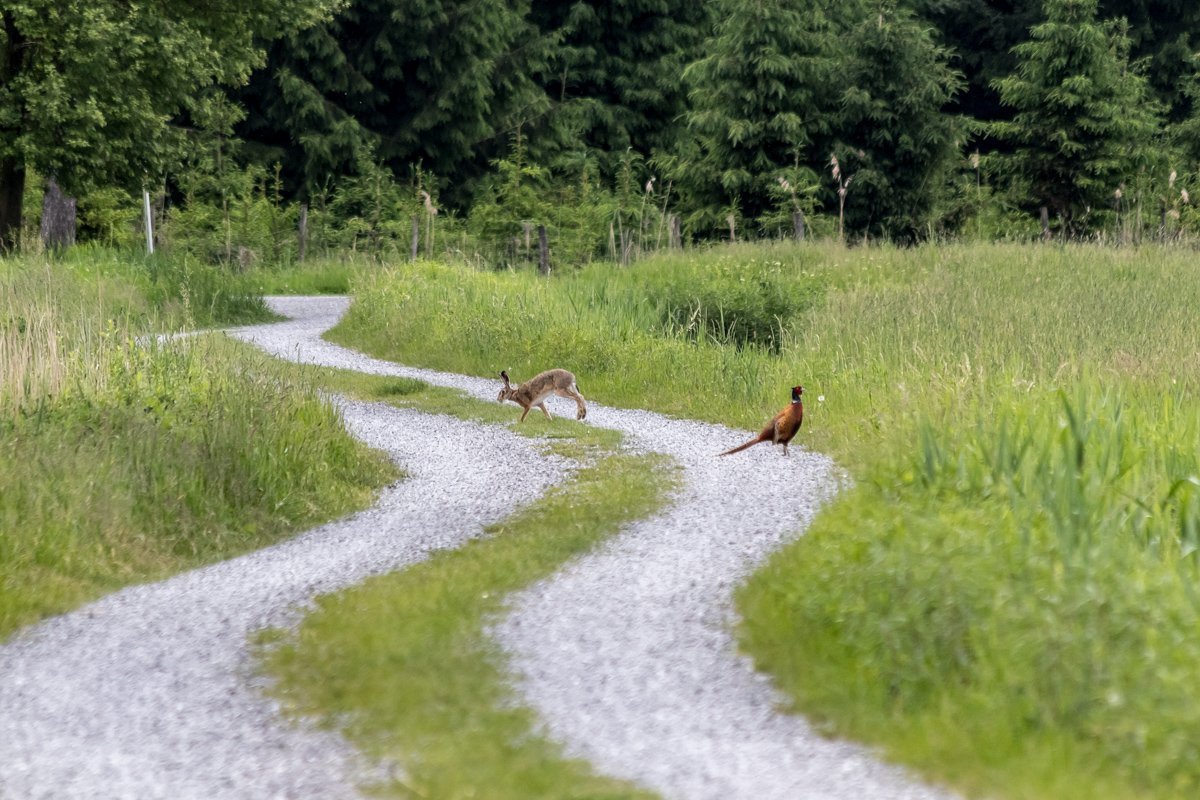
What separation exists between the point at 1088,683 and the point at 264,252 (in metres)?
30.2

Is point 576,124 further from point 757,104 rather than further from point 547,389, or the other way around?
point 547,389

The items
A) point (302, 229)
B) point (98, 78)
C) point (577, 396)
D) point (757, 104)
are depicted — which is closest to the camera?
point (577, 396)

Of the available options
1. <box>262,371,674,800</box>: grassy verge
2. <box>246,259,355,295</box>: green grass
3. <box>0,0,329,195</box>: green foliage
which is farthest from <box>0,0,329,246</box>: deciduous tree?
<box>262,371,674,800</box>: grassy verge

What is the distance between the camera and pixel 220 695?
5414 mm

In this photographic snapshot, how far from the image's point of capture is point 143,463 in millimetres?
8758

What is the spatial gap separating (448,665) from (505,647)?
37cm

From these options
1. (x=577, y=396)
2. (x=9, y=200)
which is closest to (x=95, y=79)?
(x=9, y=200)

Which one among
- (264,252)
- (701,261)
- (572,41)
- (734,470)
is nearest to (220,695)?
(734,470)

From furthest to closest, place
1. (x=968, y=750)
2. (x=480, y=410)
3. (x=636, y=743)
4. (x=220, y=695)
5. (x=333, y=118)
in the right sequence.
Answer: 1. (x=333, y=118)
2. (x=480, y=410)
3. (x=220, y=695)
4. (x=636, y=743)
5. (x=968, y=750)

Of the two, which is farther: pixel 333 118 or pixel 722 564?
pixel 333 118

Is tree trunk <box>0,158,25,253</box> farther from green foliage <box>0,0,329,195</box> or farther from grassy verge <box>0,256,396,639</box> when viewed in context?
grassy verge <box>0,256,396,639</box>

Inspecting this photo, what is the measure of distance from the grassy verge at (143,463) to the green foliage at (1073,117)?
83.3 feet

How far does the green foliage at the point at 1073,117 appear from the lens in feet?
98.9

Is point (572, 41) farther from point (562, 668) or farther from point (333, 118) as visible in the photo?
point (562, 668)
